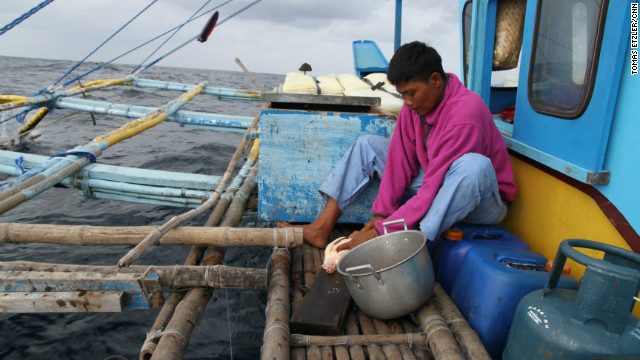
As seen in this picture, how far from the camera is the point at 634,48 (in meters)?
1.53

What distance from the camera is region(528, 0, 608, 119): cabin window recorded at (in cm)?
173

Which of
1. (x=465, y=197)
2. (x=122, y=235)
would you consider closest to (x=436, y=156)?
(x=465, y=197)

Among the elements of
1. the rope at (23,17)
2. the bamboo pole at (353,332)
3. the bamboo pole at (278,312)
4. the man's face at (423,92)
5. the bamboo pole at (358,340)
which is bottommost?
the bamboo pole at (353,332)

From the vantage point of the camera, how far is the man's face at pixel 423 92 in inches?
83.0

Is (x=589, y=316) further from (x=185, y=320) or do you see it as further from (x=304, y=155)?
(x=304, y=155)

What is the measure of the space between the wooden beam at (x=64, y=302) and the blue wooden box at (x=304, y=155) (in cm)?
120

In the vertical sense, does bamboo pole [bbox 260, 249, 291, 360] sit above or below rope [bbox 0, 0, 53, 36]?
below

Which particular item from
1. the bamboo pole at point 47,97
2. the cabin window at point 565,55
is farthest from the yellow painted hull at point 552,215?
the bamboo pole at point 47,97

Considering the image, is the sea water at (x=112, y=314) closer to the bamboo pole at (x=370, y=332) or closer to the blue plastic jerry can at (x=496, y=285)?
the bamboo pole at (x=370, y=332)

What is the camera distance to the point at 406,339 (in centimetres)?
173

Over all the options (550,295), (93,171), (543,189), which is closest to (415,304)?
(550,295)

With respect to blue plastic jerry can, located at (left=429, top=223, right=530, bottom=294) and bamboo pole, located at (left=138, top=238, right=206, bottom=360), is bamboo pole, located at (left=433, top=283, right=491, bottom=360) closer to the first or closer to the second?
blue plastic jerry can, located at (left=429, top=223, right=530, bottom=294)

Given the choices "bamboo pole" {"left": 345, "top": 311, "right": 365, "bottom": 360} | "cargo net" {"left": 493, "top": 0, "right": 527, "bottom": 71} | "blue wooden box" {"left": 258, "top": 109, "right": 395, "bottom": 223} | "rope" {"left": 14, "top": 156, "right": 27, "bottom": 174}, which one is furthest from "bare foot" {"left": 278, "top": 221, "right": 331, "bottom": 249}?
"rope" {"left": 14, "top": 156, "right": 27, "bottom": 174}

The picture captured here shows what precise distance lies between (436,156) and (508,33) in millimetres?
1420
